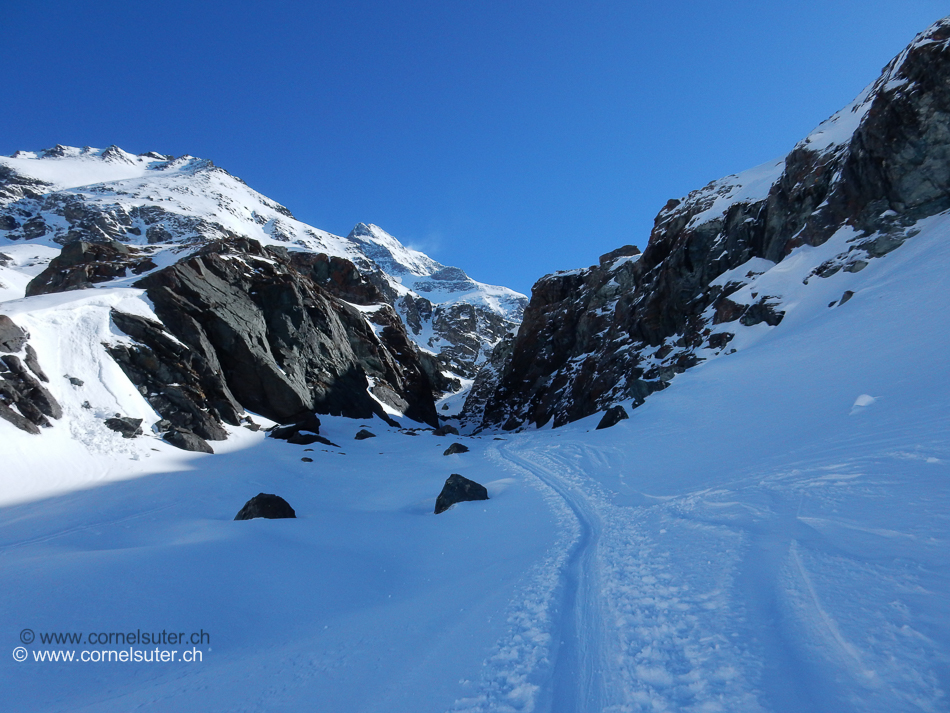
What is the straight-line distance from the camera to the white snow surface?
10.8ft

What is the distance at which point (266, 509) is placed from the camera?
947 centimetres

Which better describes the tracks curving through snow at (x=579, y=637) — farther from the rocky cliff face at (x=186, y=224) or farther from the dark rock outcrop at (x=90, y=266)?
the rocky cliff face at (x=186, y=224)

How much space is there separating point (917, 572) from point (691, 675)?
83.1 inches

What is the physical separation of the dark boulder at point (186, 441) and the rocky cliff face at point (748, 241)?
23514mm

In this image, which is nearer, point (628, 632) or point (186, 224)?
point (628, 632)

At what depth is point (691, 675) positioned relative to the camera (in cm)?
329

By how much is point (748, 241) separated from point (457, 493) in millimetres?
35710

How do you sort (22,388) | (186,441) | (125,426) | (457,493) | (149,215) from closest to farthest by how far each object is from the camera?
(457,493) < (22,388) < (125,426) < (186,441) < (149,215)

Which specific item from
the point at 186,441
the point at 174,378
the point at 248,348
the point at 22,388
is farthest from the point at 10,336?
the point at 248,348

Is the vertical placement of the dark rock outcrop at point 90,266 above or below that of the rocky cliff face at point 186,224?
below

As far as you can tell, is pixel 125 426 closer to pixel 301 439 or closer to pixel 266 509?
pixel 301 439

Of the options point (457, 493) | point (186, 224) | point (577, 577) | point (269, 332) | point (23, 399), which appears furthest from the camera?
point (186, 224)

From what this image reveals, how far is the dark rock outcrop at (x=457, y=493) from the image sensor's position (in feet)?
36.0

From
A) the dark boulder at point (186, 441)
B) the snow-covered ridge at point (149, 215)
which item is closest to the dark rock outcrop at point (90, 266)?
the dark boulder at point (186, 441)
